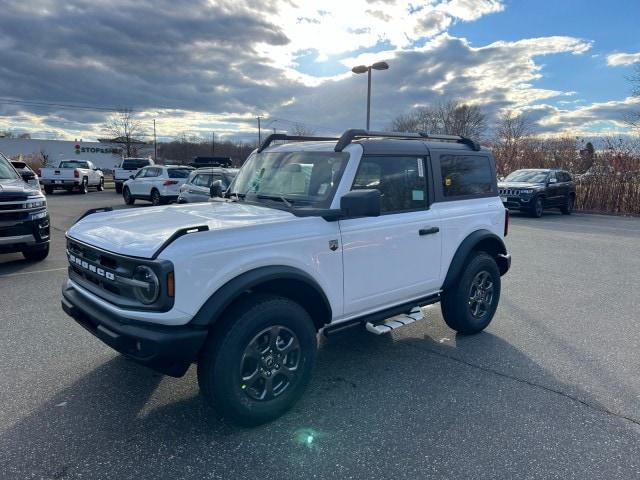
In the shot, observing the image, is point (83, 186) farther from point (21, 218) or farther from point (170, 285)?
point (170, 285)

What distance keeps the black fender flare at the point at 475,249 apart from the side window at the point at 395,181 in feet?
2.23

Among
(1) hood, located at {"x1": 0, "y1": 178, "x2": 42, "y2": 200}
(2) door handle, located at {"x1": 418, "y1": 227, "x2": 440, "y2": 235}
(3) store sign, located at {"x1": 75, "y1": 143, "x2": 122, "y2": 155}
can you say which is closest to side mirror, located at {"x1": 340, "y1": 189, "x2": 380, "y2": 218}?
(2) door handle, located at {"x1": 418, "y1": 227, "x2": 440, "y2": 235}

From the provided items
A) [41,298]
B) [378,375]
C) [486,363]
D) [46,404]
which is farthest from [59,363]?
[486,363]

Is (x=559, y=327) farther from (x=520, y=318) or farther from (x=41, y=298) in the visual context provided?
(x=41, y=298)

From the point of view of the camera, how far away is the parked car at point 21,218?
22.6 ft

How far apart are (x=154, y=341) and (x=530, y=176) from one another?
18.3m

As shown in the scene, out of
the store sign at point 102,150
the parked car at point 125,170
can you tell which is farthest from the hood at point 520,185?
the store sign at point 102,150

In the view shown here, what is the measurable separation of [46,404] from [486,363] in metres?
3.56

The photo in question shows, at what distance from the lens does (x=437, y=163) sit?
436 centimetres

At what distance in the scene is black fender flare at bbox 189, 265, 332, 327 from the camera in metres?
2.73

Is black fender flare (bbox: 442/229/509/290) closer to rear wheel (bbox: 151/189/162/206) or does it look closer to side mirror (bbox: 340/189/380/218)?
side mirror (bbox: 340/189/380/218)

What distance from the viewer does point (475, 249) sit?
4746 mm

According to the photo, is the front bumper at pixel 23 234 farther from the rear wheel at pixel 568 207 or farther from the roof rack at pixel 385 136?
the rear wheel at pixel 568 207

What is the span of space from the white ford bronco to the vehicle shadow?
31cm
